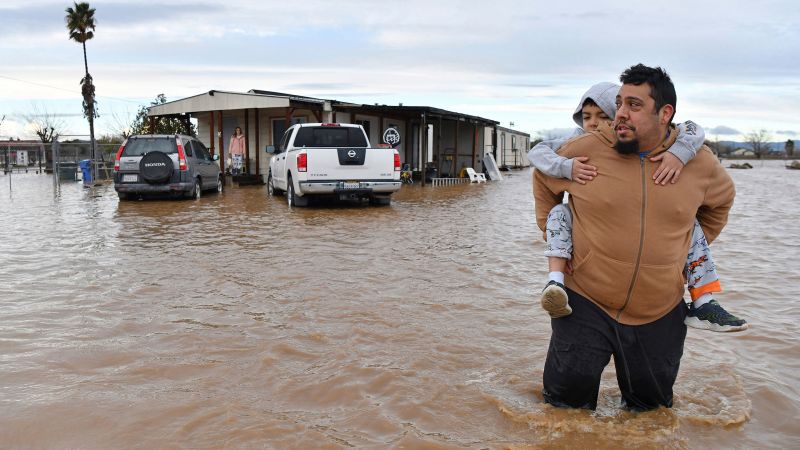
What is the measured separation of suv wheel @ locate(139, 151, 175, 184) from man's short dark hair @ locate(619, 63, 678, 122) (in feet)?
45.8

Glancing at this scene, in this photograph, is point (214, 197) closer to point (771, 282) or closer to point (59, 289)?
point (59, 289)

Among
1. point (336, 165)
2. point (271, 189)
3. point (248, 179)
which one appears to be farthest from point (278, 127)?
point (336, 165)

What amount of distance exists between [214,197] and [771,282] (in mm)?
13863

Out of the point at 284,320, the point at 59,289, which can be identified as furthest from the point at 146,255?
the point at 284,320

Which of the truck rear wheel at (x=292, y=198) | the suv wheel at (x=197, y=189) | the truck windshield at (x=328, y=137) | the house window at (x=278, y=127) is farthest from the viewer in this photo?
the house window at (x=278, y=127)

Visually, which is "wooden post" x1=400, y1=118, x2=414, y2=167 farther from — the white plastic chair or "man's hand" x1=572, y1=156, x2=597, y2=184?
"man's hand" x1=572, y1=156, x2=597, y2=184

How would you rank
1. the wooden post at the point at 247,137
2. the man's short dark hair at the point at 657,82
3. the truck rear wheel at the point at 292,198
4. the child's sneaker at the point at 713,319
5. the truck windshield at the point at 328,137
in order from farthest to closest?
the wooden post at the point at 247,137 → the truck windshield at the point at 328,137 → the truck rear wheel at the point at 292,198 → the child's sneaker at the point at 713,319 → the man's short dark hair at the point at 657,82

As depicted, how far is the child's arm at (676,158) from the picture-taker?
2988 mm

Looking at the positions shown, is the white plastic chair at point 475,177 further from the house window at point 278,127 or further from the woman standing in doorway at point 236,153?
the woman standing in doorway at point 236,153

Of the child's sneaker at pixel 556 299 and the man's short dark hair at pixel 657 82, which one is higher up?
the man's short dark hair at pixel 657 82

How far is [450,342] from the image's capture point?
499 cm

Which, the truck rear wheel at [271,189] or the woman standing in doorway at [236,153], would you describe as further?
the woman standing in doorway at [236,153]

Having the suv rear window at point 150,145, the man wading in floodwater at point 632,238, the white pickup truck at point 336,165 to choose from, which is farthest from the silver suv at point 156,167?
the man wading in floodwater at point 632,238

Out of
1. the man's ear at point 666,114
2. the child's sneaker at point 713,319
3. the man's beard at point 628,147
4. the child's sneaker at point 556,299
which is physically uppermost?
the man's ear at point 666,114
